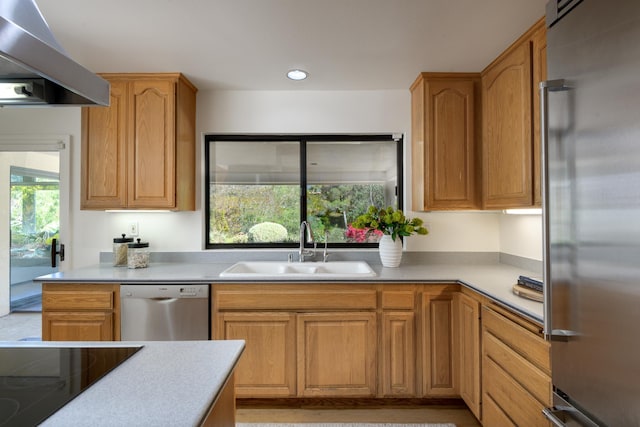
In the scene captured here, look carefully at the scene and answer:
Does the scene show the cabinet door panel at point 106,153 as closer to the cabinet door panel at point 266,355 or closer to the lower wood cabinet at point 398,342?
the cabinet door panel at point 266,355

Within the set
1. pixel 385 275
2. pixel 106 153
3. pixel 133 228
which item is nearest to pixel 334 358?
pixel 385 275

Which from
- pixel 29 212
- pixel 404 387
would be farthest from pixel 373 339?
pixel 29 212

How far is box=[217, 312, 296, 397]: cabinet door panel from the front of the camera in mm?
2104

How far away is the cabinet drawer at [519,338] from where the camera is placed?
1.29 m

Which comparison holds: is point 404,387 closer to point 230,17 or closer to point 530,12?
point 530,12

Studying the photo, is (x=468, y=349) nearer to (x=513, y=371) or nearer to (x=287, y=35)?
(x=513, y=371)

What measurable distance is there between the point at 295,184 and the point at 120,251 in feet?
4.86

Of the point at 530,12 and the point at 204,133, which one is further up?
the point at 530,12

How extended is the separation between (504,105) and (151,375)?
2.29 metres

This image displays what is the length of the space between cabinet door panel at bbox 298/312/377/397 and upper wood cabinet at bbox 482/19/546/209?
117 cm

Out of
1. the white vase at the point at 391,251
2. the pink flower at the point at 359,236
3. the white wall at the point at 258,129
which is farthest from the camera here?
the pink flower at the point at 359,236

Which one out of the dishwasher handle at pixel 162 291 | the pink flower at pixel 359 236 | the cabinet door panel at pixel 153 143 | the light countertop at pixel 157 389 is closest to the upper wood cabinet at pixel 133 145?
the cabinet door panel at pixel 153 143

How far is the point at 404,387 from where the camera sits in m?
2.12

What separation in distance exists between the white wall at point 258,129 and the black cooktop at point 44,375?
71.3 inches
